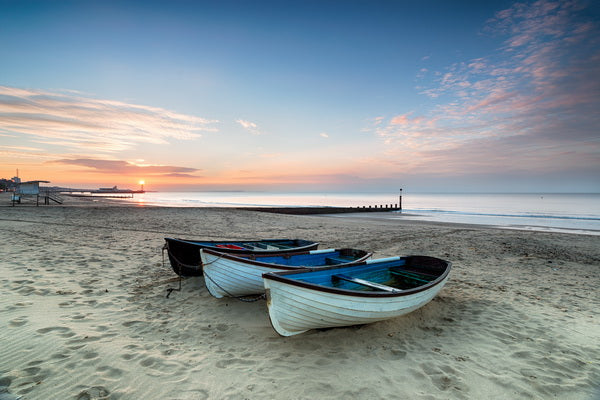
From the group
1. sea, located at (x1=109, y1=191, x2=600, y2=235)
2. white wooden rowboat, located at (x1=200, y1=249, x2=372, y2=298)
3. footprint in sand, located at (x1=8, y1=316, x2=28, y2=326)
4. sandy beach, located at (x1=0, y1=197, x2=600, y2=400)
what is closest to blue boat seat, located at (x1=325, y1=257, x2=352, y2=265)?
white wooden rowboat, located at (x1=200, y1=249, x2=372, y2=298)

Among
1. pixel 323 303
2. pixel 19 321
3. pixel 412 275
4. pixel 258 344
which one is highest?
pixel 323 303

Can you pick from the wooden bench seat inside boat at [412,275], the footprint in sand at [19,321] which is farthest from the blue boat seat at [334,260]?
the footprint in sand at [19,321]

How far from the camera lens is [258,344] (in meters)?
4.91

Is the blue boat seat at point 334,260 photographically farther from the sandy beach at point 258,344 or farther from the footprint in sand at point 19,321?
the footprint in sand at point 19,321

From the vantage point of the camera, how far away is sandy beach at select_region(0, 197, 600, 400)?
377 centimetres

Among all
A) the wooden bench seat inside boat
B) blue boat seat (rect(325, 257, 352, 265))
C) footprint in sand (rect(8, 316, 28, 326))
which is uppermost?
blue boat seat (rect(325, 257, 352, 265))

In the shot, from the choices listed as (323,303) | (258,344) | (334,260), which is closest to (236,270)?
(258,344)

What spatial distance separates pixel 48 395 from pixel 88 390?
1.29ft

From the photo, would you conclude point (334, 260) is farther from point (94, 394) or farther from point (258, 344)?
point (94, 394)

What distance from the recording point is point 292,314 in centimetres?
457

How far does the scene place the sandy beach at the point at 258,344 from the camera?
3.77 meters

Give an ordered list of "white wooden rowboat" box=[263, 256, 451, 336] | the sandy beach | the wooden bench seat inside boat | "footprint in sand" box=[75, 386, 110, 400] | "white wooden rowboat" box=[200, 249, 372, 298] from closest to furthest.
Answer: "footprint in sand" box=[75, 386, 110, 400] < the sandy beach < "white wooden rowboat" box=[263, 256, 451, 336] < "white wooden rowboat" box=[200, 249, 372, 298] < the wooden bench seat inside boat

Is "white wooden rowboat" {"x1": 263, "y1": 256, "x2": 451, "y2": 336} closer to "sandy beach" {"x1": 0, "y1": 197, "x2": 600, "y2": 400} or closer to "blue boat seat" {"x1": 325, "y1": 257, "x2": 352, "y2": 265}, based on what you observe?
"sandy beach" {"x1": 0, "y1": 197, "x2": 600, "y2": 400}

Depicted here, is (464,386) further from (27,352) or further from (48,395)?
(27,352)
